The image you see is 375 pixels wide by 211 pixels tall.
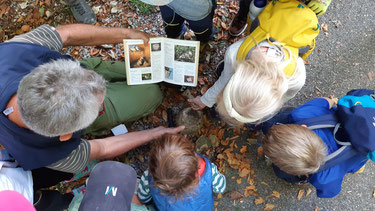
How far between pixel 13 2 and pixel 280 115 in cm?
416

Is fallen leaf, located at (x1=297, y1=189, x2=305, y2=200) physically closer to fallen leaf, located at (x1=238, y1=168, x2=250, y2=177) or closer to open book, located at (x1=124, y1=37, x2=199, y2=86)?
fallen leaf, located at (x1=238, y1=168, x2=250, y2=177)

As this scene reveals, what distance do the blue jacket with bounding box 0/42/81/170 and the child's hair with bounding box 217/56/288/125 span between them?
132 centimetres

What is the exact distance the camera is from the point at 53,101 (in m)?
1.53

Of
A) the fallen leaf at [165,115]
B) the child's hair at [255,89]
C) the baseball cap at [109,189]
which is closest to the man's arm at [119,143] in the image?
the fallen leaf at [165,115]

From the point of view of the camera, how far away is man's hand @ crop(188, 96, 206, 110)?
281 centimetres

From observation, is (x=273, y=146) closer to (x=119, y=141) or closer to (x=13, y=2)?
(x=119, y=141)

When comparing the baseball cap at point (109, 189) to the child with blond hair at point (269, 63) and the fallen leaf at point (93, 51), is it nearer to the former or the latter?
the child with blond hair at point (269, 63)

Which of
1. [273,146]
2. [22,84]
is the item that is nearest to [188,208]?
[273,146]

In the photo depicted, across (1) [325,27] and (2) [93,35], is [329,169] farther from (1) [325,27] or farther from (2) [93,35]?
(2) [93,35]

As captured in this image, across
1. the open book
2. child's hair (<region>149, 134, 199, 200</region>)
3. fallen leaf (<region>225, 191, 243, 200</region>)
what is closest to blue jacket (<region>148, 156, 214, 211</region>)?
child's hair (<region>149, 134, 199, 200</region>)

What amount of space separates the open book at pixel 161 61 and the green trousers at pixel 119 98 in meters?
0.13

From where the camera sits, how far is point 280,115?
2.73 metres

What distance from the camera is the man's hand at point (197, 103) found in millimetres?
2814

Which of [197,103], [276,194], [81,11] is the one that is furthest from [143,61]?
[276,194]
